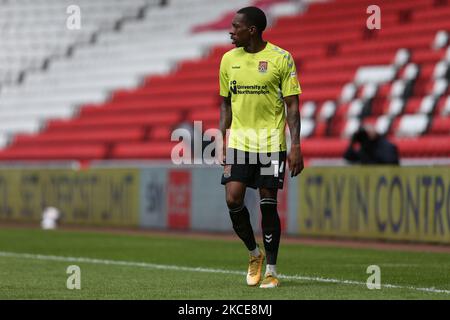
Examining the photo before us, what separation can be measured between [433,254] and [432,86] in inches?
315

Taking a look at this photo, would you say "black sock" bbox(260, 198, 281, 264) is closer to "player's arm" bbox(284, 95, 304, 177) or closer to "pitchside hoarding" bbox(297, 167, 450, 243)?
"player's arm" bbox(284, 95, 304, 177)

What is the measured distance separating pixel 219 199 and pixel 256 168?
10.0m

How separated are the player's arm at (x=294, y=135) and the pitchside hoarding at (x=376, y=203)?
664 centimetres

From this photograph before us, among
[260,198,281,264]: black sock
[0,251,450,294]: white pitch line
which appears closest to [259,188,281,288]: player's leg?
[260,198,281,264]: black sock

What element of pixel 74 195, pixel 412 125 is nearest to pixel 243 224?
pixel 412 125

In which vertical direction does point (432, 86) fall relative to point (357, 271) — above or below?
above

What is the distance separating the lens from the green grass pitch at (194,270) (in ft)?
25.7

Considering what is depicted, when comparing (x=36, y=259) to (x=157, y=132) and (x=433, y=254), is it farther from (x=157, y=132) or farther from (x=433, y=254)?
(x=157, y=132)

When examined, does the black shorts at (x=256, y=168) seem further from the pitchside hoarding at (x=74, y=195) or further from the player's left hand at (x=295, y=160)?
the pitchside hoarding at (x=74, y=195)

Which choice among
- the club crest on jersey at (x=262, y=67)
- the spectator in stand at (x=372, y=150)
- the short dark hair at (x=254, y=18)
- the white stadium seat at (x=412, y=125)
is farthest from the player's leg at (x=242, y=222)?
the white stadium seat at (x=412, y=125)

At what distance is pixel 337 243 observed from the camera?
608 inches

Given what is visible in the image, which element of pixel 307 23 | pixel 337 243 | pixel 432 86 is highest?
pixel 307 23

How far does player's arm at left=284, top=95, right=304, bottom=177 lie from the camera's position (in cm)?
819
